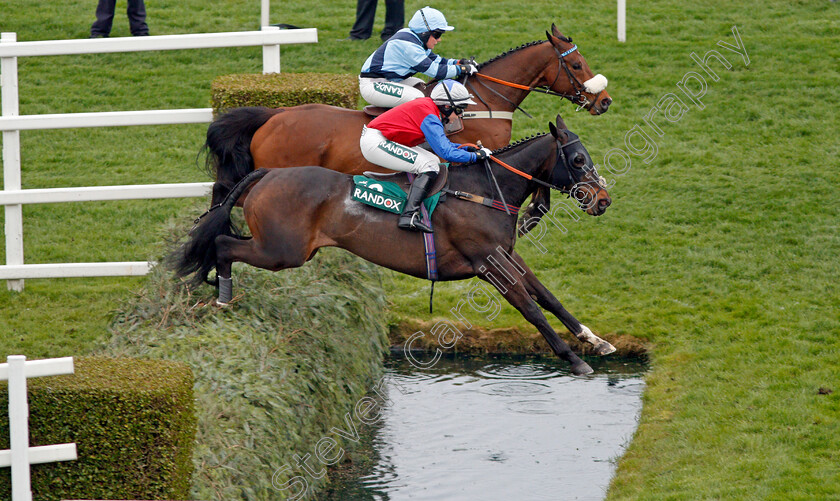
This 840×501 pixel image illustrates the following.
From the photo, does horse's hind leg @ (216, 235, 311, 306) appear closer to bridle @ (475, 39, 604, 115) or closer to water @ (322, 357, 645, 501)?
water @ (322, 357, 645, 501)

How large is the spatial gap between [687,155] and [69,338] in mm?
8172

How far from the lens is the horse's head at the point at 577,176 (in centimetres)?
696

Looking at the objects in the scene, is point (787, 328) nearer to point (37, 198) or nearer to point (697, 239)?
point (697, 239)

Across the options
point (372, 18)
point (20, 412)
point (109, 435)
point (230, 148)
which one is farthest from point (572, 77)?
point (372, 18)

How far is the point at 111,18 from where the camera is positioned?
1525 cm

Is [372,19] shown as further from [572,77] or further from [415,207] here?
[415,207]

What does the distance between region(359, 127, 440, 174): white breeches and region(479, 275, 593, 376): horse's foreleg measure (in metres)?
1.02

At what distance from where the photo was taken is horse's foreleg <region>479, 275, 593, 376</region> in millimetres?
6797

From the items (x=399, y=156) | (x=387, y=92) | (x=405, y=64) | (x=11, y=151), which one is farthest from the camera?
(x=11, y=151)

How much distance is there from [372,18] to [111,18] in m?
3.97

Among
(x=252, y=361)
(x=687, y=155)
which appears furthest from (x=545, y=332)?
(x=687, y=155)

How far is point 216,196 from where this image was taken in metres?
7.97

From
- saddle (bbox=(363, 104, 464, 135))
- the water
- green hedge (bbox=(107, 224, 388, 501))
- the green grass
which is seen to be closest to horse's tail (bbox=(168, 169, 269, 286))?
green hedge (bbox=(107, 224, 388, 501))

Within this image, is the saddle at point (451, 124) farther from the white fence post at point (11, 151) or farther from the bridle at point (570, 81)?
the white fence post at point (11, 151)
